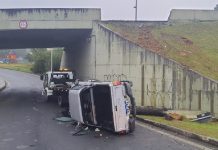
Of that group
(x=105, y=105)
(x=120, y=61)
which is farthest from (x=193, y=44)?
(x=105, y=105)

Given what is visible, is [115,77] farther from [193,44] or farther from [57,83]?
[193,44]

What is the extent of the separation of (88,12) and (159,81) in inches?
333

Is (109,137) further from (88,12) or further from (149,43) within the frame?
(88,12)

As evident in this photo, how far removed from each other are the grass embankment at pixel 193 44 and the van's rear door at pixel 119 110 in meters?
9.04

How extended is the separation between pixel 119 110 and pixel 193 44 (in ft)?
49.4

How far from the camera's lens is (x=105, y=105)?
1588cm

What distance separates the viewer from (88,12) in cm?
2903

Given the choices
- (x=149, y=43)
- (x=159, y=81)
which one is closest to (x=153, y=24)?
(x=149, y=43)

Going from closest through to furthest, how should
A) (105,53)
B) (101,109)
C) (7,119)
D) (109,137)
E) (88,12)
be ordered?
1. (109,137)
2. (101,109)
3. (7,119)
4. (105,53)
5. (88,12)

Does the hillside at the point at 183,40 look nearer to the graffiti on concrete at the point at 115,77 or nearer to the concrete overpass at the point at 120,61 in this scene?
the concrete overpass at the point at 120,61

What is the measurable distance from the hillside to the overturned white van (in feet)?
28.0

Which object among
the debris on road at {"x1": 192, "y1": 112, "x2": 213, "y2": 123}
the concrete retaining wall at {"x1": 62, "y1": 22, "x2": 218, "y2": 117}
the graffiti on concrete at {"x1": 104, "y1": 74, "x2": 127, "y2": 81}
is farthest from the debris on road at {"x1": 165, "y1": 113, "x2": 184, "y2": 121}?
the graffiti on concrete at {"x1": 104, "y1": 74, "x2": 127, "y2": 81}

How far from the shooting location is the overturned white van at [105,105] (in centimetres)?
1509

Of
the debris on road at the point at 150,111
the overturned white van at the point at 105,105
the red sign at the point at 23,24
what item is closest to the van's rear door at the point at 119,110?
the overturned white van at the point at 105,105
